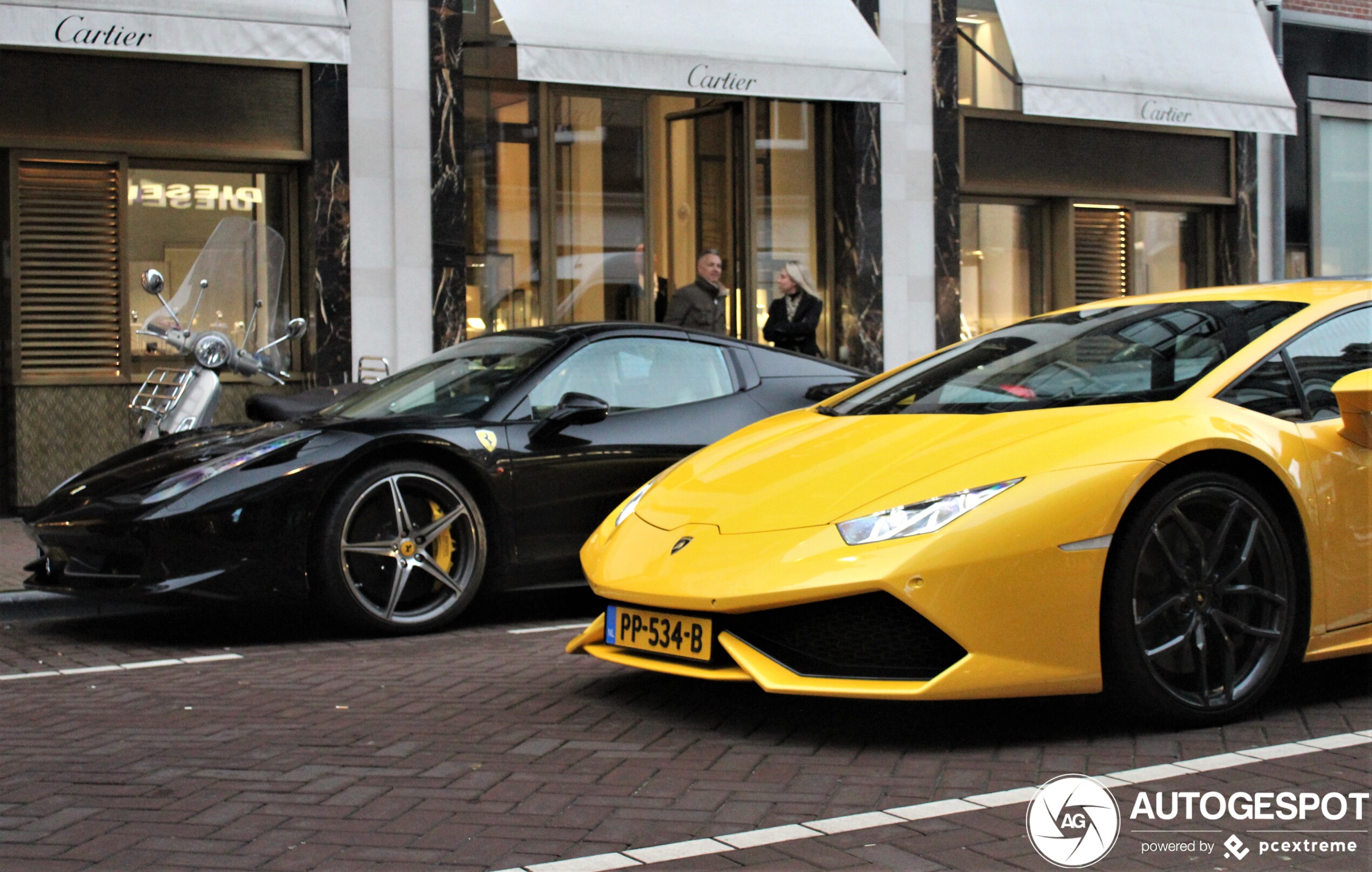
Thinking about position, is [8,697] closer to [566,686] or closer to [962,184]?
[566,686]

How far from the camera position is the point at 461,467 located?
6.87 metres

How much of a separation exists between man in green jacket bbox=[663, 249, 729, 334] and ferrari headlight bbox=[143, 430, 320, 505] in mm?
5893

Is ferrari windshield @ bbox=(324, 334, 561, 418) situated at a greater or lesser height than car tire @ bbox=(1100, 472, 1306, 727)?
greater

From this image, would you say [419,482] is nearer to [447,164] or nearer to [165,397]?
[165,397]

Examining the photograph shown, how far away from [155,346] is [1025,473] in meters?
9.18

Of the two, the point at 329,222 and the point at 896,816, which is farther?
the point at 329,222

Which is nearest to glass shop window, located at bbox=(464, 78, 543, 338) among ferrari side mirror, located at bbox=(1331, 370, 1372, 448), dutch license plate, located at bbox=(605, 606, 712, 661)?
dutch license plate, located at bbox=(605, 606, 712, 661)

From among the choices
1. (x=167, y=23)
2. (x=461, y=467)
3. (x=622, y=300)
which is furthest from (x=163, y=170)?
(x=461, y=467)

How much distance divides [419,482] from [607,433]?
37.6 inches

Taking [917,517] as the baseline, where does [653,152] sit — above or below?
above

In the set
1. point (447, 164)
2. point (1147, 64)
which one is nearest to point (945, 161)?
point (1147, 64)

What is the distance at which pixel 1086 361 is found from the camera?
5.09 meters

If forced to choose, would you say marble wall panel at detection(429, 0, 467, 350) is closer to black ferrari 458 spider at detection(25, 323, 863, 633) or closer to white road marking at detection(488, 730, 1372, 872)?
black ferrari 458 spider at detection(25, 323, 863, 633)

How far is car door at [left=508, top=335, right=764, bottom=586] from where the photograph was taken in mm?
7016
